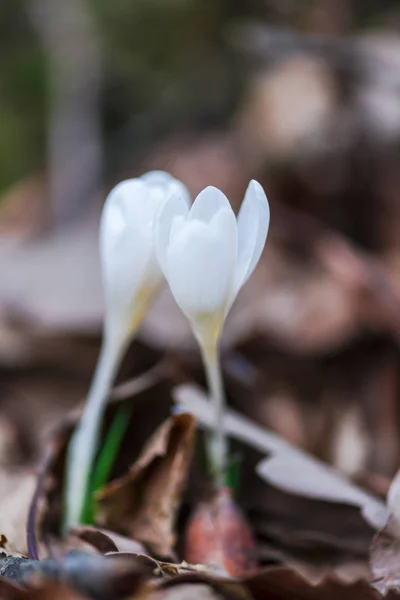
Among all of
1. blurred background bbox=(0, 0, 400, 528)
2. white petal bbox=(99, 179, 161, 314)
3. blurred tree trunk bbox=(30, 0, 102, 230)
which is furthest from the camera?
blurred tree trunk bbox=(30, 0, 102, 230)

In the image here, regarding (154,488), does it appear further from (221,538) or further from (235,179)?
(235,179)

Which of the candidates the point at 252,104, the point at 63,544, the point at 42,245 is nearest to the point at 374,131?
the point at 252,104

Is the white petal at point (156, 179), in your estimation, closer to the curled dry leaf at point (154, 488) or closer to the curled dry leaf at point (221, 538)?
the curled dry leaf at point (154, 488)

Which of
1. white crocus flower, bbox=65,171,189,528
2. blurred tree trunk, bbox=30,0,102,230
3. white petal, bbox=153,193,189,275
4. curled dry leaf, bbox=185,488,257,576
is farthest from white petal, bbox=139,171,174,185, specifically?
blurred tree trunk, bbox=30,0,102,230

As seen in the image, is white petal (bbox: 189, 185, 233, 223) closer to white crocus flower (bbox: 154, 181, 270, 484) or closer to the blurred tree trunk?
white crocus flower (bbox: 154, 181, 270, 484)

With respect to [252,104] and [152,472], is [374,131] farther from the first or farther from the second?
[152,472]

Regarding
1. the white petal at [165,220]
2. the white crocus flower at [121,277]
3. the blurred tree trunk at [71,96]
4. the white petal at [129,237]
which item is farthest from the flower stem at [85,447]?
the blurred tree trunk at [71,96]
